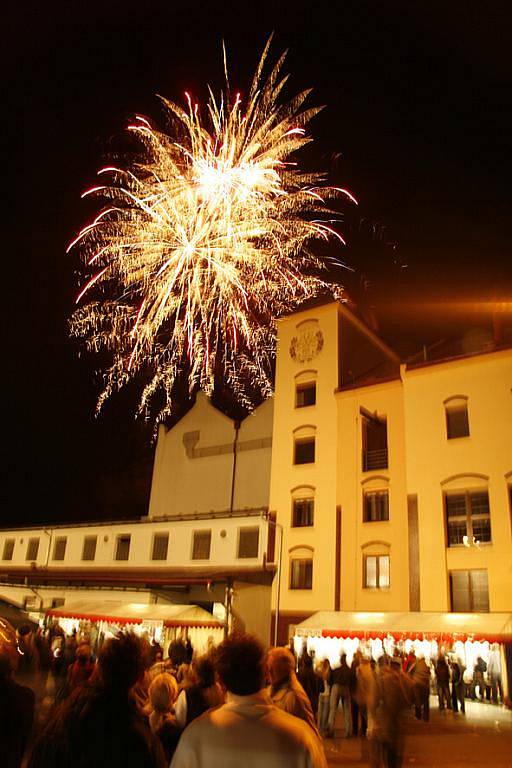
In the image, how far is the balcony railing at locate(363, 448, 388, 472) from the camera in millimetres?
26969

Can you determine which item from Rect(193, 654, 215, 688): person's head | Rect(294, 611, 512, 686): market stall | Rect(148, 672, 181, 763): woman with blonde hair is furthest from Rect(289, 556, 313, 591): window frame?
Rect(193, 654, 215, 688): person's head

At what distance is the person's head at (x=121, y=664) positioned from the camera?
11.4 ft

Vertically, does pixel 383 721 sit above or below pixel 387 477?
below

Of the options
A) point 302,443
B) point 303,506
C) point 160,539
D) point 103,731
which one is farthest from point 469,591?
point 103,731

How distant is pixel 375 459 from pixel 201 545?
973 centimetres

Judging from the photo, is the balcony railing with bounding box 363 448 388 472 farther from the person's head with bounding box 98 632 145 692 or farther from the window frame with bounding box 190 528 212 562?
the person's head with bounding box 98 632 145 692

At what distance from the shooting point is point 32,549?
39.6 meters

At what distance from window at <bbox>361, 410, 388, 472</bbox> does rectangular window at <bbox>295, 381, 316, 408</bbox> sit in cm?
323

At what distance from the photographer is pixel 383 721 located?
361 inches

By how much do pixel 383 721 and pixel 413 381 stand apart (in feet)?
60.9

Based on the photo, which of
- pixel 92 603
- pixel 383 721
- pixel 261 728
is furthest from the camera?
pixel 92 603

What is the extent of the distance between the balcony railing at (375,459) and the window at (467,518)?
3.35m

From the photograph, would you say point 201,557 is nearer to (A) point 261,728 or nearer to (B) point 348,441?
(B) point 348,441

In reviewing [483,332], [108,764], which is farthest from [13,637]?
[483,332]
